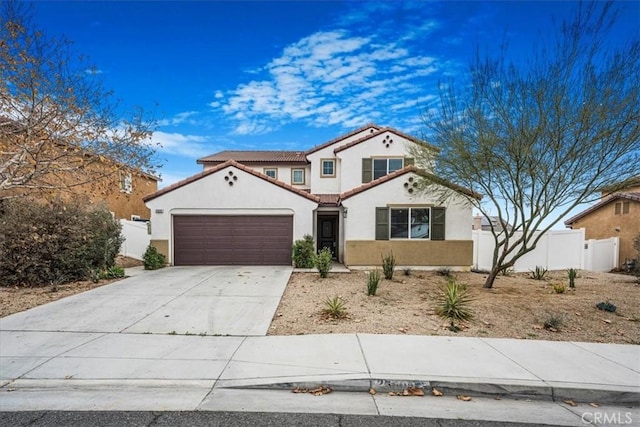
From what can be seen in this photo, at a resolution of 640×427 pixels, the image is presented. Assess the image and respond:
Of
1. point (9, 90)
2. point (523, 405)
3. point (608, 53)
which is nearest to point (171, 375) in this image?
point (523, 405)

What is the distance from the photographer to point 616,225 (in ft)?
58.2

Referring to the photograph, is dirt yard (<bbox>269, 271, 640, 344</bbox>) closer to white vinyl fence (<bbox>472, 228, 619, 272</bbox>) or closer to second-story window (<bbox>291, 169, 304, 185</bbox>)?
white vinyl fence (<bbox>472, 228, 619, 272</bbox>)

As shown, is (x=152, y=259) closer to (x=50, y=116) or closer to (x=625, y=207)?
(x=50, y=116)

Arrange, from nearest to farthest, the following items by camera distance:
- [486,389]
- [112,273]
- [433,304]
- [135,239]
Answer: [486,389], [433,304], [112,273], [135,239]

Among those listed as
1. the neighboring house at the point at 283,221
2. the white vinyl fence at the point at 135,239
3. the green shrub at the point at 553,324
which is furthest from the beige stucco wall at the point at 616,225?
the white vinyl fence at the point at 135,239

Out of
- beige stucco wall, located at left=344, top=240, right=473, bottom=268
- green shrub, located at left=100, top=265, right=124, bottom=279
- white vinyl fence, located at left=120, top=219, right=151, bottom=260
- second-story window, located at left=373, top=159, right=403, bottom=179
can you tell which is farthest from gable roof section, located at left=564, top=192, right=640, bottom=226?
white vinyl fence, located at left=120, top=219, right=151, bottom=260

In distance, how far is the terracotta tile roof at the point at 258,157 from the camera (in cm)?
2205

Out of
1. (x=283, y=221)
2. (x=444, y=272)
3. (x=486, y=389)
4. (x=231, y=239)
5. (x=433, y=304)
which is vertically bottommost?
(x=444, y=272)

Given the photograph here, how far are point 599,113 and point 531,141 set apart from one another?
1.51 m

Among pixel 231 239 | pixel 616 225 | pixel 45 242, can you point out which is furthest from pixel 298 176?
pixel 616 225

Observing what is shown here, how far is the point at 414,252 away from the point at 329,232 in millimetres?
5296

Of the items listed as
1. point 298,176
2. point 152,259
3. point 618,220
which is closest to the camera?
point 152,259

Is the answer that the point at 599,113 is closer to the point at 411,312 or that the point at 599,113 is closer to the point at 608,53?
the point at 608,53

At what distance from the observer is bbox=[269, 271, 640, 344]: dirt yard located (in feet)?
Result: 20.6
